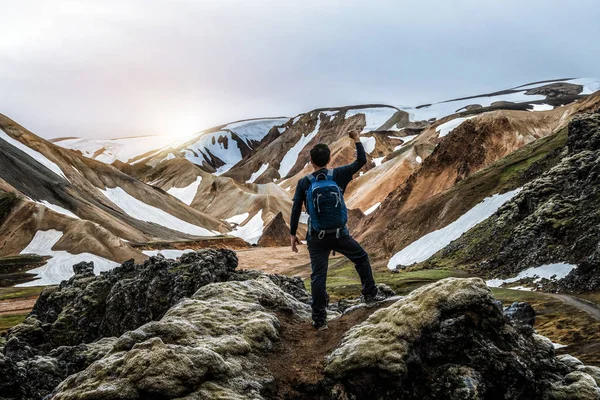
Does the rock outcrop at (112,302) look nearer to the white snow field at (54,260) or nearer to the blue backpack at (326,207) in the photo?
the blue backpack at (326,207)

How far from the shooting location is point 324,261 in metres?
12.2

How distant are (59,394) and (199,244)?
126 metres

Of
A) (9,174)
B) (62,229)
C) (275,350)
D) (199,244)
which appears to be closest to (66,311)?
(275,350)

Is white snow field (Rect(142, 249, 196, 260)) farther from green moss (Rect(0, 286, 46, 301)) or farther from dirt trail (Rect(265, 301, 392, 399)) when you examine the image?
dirt trail (Rect(265, 301, 392, 399))

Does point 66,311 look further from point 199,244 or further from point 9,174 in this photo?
point 9,174

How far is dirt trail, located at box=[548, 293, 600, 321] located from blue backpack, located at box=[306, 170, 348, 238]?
14.0 meters

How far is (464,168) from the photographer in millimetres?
88562

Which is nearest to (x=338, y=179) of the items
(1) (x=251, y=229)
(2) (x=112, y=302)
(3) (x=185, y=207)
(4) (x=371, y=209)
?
(2) (x=112, y=302)

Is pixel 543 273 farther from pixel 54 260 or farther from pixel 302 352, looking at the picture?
pixel 54 260

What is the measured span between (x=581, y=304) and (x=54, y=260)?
319ft

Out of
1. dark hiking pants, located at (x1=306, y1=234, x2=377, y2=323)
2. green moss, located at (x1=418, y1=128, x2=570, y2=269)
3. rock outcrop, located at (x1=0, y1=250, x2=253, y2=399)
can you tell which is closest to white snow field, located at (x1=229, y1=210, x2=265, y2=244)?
green moss, located at (x1=418, y1=128, x2=570, y2=269)

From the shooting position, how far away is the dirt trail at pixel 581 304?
20562mm

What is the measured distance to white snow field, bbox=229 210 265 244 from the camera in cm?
17882

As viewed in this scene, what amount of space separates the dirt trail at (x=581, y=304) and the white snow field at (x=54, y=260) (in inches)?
3148
